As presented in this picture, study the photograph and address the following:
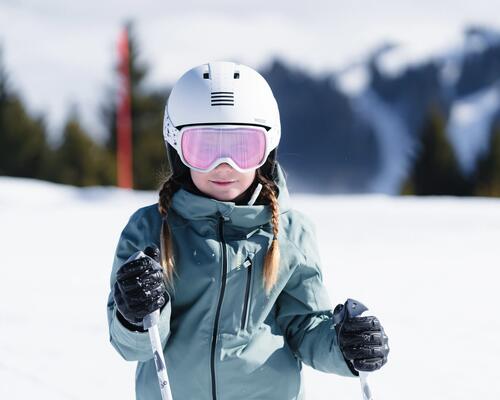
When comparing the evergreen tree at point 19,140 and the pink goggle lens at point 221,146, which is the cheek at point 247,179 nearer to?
the pink goggle lens at point 221,146

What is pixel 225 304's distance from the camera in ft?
6.67

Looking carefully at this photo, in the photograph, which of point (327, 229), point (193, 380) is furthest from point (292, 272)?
point (327, 229)

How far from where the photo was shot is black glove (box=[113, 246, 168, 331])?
181 centimetres

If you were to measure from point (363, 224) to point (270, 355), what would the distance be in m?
8.61

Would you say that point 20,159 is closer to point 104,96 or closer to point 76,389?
point 104,96

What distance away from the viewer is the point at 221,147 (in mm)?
2129

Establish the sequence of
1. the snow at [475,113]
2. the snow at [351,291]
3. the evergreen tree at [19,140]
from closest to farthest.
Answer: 1. the snow at [351,291]
2. the evergreen tree at [19,140]
3. the snow at [475,113]

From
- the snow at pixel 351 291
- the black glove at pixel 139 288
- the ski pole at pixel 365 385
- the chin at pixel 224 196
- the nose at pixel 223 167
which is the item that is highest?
the nose at pixel 223 167

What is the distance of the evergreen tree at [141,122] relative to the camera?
40094mm

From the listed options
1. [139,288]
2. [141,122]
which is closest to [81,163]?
[141,122]

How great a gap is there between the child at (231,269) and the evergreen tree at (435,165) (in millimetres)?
39833

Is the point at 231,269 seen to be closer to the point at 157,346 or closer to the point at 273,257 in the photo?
the point at 273,257

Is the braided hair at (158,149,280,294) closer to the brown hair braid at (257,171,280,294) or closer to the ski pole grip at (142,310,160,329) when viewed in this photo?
the brown hair braid at (257,171,280,294)

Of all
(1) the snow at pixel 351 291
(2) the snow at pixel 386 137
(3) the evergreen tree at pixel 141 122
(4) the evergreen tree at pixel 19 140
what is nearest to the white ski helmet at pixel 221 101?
(1) the snow at pixel 351 291
